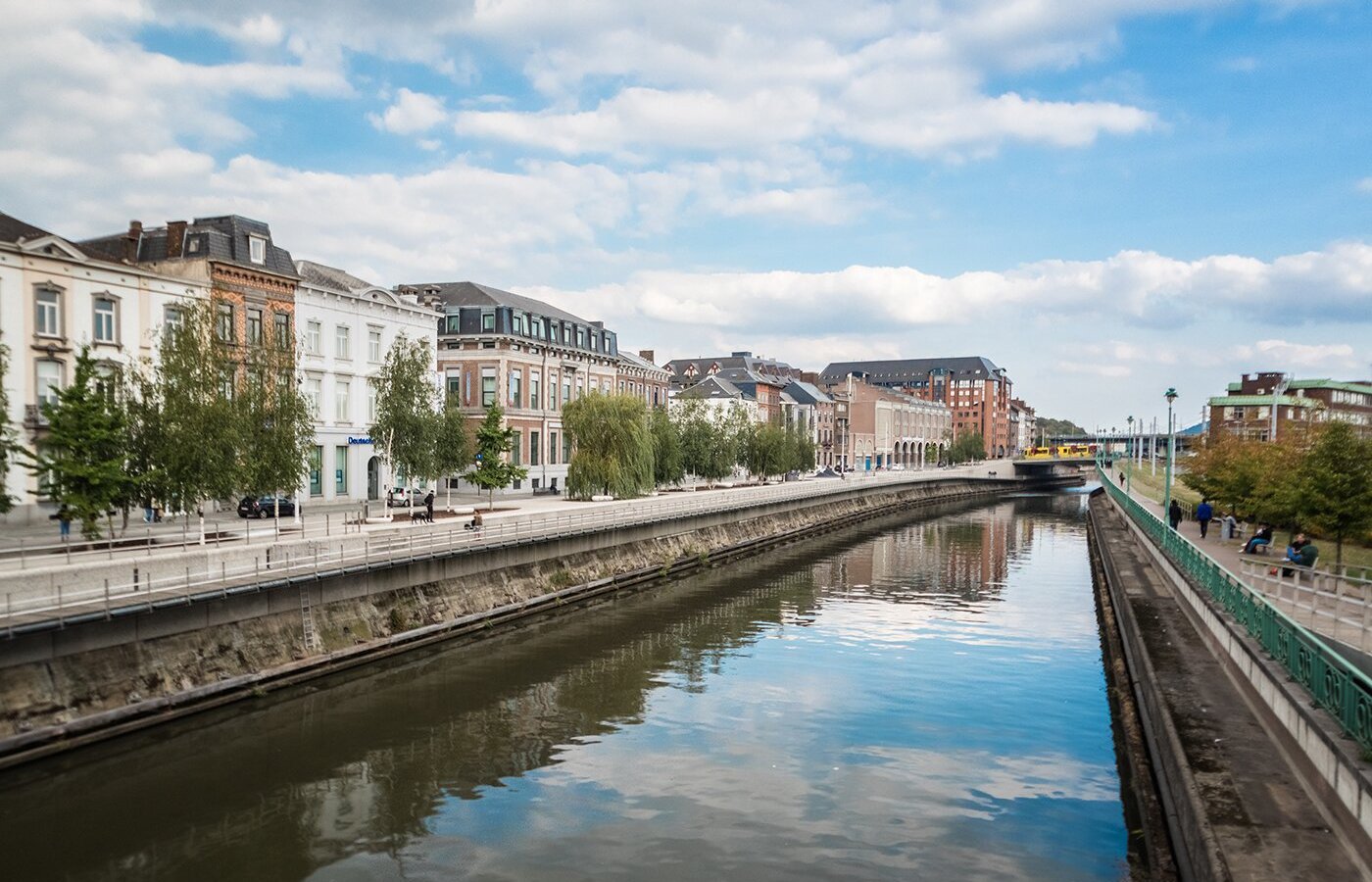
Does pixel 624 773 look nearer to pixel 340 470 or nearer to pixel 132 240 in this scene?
pixel 340 470

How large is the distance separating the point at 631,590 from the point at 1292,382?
13779 cm

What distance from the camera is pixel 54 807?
16.4m

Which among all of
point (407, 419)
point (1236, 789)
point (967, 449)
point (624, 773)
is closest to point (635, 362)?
point (407, 419)

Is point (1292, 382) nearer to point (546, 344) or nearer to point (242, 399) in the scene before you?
point (546, 344)

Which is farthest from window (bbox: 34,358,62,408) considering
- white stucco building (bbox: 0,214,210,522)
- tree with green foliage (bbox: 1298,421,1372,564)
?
tree with green foliage (bbox: 1298,421,1372,564)

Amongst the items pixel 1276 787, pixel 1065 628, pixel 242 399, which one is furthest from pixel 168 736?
pixel 1065 628

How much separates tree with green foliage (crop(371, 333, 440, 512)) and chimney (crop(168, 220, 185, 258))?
11.4 metres

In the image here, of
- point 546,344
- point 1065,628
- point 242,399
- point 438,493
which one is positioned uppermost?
point 546,344

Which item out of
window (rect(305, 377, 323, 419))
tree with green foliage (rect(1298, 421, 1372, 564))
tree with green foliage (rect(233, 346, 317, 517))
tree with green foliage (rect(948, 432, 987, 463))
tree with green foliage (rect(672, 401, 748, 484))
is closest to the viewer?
tree with green foliage (rect(1298, 421, 1372, 564))

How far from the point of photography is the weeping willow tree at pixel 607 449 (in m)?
57.2

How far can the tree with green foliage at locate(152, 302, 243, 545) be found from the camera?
94.9ft

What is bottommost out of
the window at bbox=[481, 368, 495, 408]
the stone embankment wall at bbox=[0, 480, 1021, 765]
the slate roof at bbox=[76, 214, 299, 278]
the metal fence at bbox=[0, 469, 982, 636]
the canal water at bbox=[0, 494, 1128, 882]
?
the canal water at bbox=[0, 494, 1128, 882]

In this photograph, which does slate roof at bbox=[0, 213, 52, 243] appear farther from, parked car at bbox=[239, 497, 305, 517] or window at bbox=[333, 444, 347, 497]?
window at bbox=[333, 444, 347, 497]

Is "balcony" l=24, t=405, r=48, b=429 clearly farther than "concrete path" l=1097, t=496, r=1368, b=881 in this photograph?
Yes
